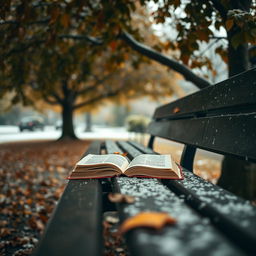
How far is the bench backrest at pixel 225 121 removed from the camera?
3.99ft

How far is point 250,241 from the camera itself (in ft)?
1.95

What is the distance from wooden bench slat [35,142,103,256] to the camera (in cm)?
62

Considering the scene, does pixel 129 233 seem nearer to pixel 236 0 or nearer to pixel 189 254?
pixel 189 254

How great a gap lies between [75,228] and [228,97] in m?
1.18

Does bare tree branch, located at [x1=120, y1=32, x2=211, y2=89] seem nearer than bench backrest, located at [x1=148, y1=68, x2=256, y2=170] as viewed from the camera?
No

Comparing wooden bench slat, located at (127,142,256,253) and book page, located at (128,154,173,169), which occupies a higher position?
book page, located at (128,154,173,169)

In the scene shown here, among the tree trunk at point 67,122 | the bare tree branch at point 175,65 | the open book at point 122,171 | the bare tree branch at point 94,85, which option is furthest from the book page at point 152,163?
the tree trunk at point 67,122

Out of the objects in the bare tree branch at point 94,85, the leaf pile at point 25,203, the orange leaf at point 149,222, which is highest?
the bare tree branch at point 94,85

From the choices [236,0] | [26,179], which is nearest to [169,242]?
[236,0]

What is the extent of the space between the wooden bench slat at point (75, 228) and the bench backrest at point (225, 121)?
0.75 meters

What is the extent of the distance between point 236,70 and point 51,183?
324cm

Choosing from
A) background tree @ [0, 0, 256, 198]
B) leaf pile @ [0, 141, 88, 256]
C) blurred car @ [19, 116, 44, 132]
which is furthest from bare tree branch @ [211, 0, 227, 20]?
blurred car @ [19, 116, 44, 132]

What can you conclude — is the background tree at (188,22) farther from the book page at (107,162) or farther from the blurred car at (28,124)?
the blurred car at (28,124)

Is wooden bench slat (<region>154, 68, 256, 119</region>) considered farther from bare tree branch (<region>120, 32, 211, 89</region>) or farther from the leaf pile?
the leaf pile
